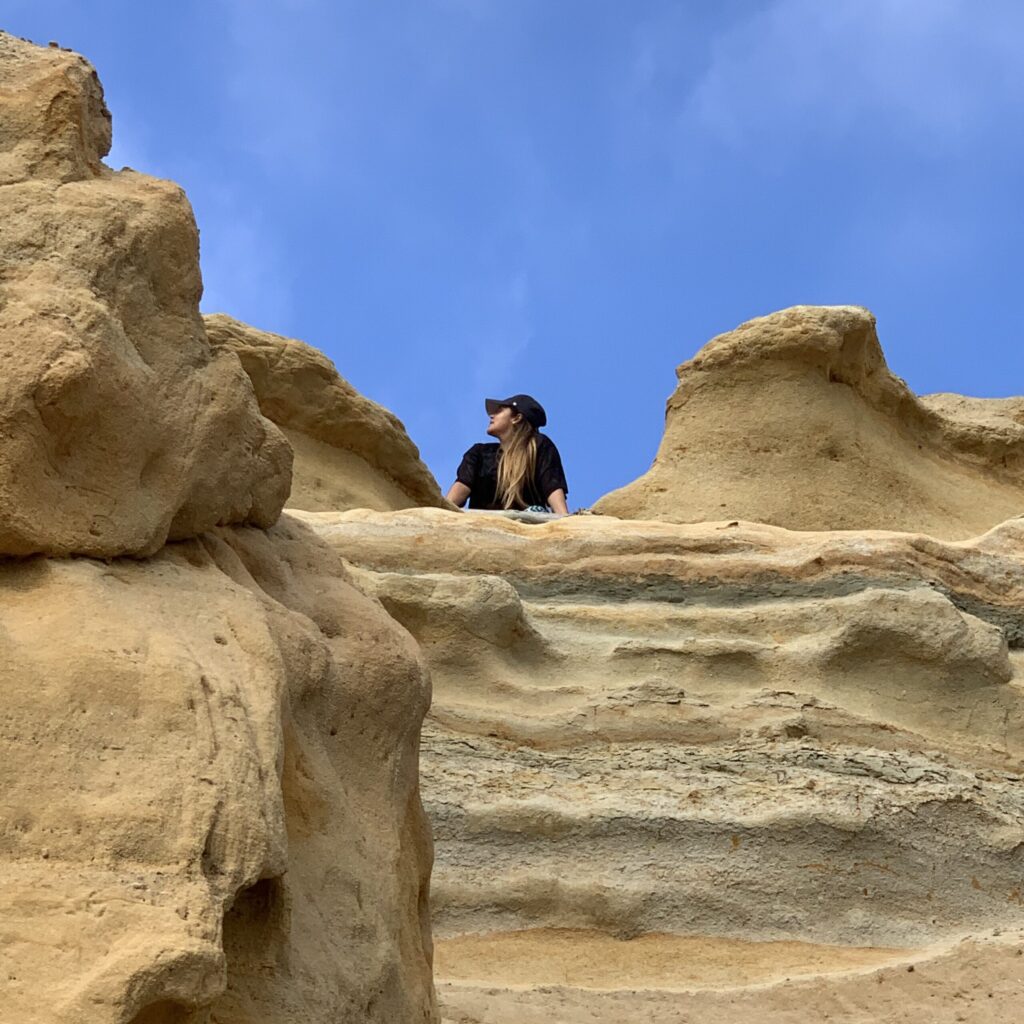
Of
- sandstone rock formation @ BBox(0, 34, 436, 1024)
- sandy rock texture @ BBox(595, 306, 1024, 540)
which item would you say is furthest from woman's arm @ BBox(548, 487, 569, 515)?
sandstone rock formation @ BBox(0, 34, 436, 1024)

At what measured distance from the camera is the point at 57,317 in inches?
107

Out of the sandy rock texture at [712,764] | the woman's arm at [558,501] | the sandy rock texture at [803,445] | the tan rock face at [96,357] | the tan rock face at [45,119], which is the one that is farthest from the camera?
the sandy rock texture at [803,445]

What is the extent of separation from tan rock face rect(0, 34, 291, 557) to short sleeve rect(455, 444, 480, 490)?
476 cm

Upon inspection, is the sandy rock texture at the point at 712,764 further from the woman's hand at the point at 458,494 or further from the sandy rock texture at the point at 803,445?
the sandy rock texture at the point at 803,445

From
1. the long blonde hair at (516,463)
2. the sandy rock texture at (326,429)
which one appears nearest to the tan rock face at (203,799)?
the long blonde hair at (516,463)

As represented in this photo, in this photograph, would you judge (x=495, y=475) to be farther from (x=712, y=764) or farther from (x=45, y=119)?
(x=45, y=119)

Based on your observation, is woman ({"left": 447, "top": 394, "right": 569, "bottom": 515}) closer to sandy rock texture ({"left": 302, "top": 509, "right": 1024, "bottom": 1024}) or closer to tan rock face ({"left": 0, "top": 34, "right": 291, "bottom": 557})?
sandy rock texture ({"left": 302, "top": 509, "right": 1024, "bottom": 1024})

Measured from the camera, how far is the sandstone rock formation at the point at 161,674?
88.4 inches

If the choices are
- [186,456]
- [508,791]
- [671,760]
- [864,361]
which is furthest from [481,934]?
[864,361]

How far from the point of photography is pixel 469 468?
26.5 feet

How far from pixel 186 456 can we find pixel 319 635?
1.29 feet

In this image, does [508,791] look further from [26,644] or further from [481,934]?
[26,644]

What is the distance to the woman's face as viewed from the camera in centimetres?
796

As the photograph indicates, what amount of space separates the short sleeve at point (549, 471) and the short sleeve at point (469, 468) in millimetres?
343
